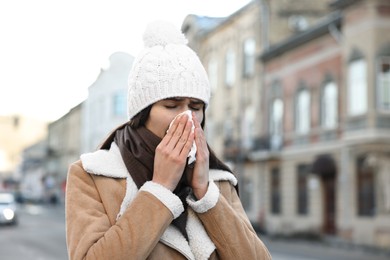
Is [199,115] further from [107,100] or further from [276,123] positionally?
[107,100]

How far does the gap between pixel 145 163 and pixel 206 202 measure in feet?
0.74

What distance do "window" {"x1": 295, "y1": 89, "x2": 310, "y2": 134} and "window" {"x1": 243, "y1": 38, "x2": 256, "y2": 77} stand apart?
18.8 feet

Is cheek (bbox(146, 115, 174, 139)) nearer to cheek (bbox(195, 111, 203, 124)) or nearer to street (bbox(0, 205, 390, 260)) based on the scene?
A: cheek (bbox(195, 111, 203, 124))

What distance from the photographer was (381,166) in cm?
2648

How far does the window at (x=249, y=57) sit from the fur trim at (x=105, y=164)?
35964mm

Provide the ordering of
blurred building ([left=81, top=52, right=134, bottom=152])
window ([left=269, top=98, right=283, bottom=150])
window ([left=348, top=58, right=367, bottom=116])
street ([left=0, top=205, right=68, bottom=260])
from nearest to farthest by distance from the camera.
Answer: street ([left=0, top=205, right=68, bottom=260]) → window ([left=348, top=58, right=367, bottom=116]) → window ([left=269, top=98, right=283, bottom=150]) → blurred building ([left=81, top=52, right=134, bottom=152])

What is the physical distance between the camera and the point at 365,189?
27.3 meters

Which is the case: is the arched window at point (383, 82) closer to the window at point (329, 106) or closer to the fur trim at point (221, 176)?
the window at point (329, 106)

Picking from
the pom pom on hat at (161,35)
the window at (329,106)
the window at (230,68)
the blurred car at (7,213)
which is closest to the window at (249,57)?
the window at (230,68)

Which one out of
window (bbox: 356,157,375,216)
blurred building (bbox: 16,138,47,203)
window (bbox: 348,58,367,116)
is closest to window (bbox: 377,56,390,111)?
window (bbox: 348,58,367,116)

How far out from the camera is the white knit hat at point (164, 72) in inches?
94.2

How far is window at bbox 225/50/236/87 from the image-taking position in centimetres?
4122

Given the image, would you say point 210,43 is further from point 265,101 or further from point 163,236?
point 163,236

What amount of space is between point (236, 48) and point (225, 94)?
118 inches
